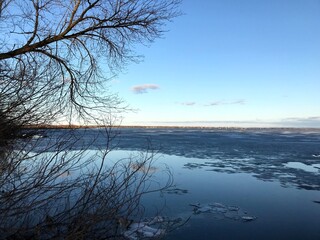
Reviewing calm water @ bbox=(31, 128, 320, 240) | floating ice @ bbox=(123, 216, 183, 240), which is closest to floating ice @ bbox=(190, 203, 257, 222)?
calm water @ bbox=(31, 128, 320, 240)

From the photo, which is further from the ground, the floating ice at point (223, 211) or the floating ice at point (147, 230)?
the floating ice at point (147, 230)

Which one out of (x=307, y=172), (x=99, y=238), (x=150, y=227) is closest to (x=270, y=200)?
(x=150, y=227)

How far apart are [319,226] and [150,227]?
3.22 metres

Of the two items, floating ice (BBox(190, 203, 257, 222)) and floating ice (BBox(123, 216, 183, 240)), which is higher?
floating ice (BBox(123, 216, 183, 240))

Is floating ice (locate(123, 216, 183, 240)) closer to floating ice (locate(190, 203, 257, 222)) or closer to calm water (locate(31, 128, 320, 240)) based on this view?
calm water (locate(31, 128, 320, 240))

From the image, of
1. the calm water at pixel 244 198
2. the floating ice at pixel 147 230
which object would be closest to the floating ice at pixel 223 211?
the calm water at pixel 244 198

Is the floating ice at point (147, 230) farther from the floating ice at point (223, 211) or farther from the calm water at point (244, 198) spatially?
the floating ice at point (223, 211)

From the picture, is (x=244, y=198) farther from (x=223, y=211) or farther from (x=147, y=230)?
(x=147, y=230)

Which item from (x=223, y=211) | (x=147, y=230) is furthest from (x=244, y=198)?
(x=147, y=230)

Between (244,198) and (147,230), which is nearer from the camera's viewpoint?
(147,230)

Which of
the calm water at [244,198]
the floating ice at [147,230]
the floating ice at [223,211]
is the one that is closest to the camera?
the floating ice at [147,230]

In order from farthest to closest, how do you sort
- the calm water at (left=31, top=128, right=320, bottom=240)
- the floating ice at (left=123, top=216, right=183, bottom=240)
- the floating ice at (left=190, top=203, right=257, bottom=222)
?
the floating ice at (left=190, top=203, right=257, bottom=222)
the calm water at (left=31, top=128, right=320, bottom=240)
the floating ice at (left=123, top=216, right=183, bottom=240)

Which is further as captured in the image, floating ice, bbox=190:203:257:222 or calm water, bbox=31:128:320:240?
floating ice, bbox=190:203:257:222

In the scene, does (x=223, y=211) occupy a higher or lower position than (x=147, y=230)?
lower
